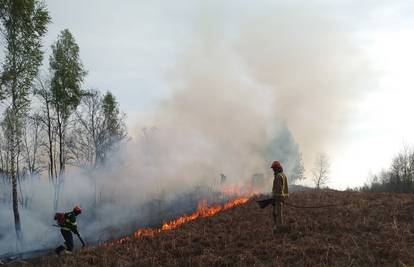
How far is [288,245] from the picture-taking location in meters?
10.8

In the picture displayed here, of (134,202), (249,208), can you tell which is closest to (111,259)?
(249,208)

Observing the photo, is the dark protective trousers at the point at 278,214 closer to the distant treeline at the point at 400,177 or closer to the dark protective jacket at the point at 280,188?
the dark protective jacket at the point at 280,188

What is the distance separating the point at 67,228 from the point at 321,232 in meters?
10.0

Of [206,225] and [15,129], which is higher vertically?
[15,129]

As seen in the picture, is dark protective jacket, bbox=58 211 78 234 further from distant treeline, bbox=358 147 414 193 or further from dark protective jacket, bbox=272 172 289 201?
distant treeline, bbox=358 147 414 193

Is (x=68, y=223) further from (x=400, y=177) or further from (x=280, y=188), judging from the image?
(x=400, y=177)

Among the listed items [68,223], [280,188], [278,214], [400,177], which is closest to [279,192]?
[280,188]

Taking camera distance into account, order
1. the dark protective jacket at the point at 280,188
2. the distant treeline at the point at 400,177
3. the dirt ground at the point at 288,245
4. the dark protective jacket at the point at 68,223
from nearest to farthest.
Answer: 1. the dirt ground at the point at 288,245
2. the dark protective jacket at the point at 280,188
3. the dark protective jacket at the point at 68,223
4. the distant treeline at the point at 400,177

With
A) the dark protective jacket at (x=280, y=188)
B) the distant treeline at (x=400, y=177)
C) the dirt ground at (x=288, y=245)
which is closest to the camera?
the dirt ground at (x=288, y=245)

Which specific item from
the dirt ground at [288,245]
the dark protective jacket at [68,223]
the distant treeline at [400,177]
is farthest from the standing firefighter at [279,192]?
the distant treeline at [400,177]

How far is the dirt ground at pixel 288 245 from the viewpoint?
9453 mm

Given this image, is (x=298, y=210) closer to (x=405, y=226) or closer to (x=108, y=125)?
(x=405, y=226)

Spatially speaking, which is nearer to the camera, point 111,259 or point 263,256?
point 263,256

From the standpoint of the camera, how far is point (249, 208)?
68.8 ft
